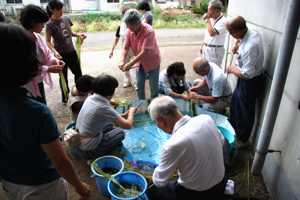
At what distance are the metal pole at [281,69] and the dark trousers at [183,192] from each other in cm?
41

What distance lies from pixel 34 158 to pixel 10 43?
647mm

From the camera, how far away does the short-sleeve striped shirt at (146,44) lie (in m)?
3.25

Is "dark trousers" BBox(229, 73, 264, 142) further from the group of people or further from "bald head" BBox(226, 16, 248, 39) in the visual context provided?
"bald head" BBox(226, 16, 248, 39)

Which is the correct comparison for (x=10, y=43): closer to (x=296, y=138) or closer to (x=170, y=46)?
(x=296, y=138)

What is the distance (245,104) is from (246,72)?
44 centimetres

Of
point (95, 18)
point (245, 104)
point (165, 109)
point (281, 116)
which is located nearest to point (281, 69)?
Answer: point (281, 116)

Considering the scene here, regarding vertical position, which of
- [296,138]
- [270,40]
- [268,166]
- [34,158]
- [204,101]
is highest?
[270,40]

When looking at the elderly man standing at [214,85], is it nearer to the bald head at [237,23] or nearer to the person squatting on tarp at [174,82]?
the person squatting on tarp at [174,82]

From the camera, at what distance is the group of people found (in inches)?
41.7

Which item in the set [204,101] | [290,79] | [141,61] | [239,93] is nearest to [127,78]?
[141,61]

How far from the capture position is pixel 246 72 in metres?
2.60

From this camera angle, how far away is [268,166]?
2412mm

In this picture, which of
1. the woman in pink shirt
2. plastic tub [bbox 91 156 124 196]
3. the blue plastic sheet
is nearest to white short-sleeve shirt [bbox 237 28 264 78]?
Result: the blue plastic sheet

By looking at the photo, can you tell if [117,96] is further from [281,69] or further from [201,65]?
[281,69]
